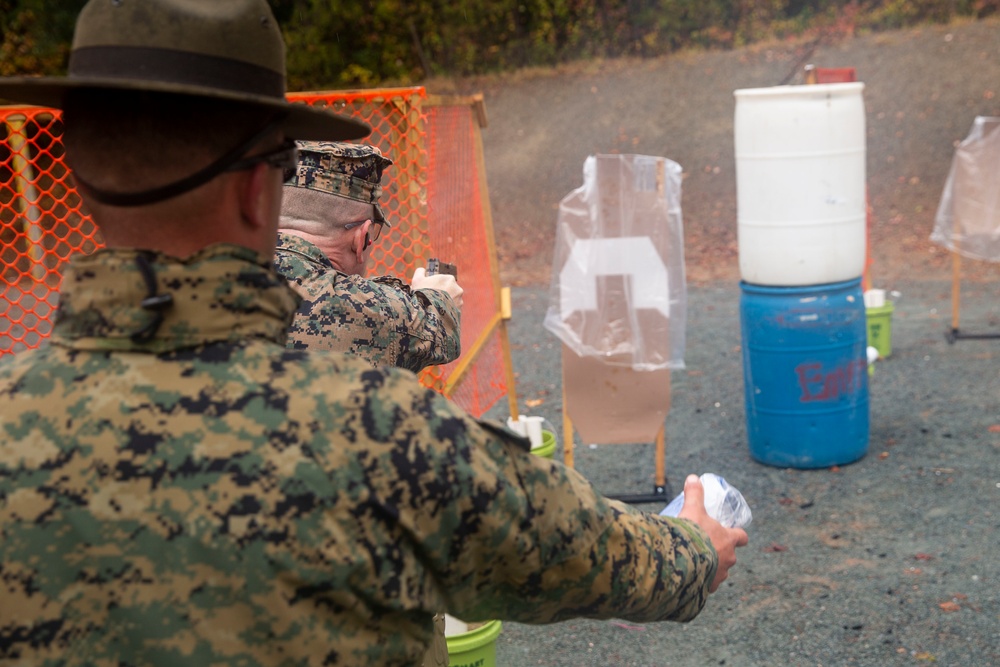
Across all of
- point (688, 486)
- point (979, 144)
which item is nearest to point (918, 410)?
point (979, 144)

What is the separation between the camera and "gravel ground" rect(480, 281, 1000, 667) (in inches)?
151

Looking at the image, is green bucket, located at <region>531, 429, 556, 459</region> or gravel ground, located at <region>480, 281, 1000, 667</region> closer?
gravel ground, located at <region>480, 281, 1000, 667</region>

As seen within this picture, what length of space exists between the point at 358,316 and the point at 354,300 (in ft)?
0.13

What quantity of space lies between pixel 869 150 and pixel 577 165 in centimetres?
456

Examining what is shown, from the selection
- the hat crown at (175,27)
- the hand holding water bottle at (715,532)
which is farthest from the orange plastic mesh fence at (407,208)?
the hat crown at (175,27)

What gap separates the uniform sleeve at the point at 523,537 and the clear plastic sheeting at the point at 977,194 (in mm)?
7007

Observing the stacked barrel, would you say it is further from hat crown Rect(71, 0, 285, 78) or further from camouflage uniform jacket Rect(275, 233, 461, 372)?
hat crown Rect(71, 0, 285, 78)

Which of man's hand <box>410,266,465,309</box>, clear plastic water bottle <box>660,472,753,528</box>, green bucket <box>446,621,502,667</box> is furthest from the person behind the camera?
green bucket <box>446,621,502,667</box>

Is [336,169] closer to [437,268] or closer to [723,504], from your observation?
[437,268]

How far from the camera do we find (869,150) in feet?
50.8

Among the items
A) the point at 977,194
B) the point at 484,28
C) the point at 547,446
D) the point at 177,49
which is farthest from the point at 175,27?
the point at 484,28

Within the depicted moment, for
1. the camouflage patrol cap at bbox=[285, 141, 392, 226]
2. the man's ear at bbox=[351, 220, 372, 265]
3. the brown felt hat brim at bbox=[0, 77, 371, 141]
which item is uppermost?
the brown felt hat brim at bbox=[0, 77, 371, 141]

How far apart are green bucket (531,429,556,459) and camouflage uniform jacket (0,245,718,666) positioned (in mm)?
2976

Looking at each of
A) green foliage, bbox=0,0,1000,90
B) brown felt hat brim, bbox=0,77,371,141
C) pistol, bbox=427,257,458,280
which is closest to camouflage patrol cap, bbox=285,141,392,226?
pistol, bbox=427,257,458,280
